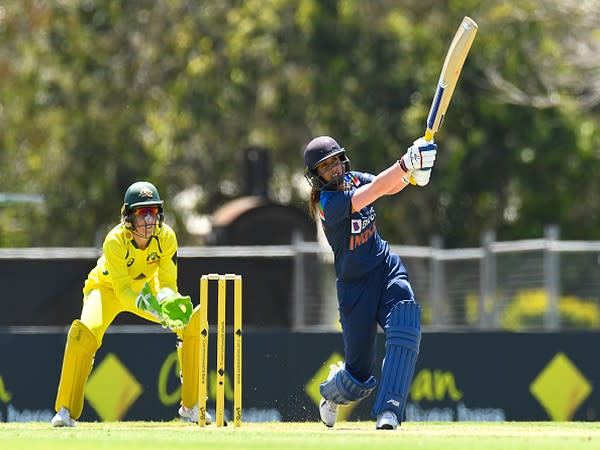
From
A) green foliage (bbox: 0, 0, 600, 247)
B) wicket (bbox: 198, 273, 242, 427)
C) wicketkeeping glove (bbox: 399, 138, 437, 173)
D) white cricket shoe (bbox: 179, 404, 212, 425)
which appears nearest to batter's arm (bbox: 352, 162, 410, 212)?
wicketkeeping glove (bbox: 399, 138, 437, 173)

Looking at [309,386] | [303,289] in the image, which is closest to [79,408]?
[309,386]

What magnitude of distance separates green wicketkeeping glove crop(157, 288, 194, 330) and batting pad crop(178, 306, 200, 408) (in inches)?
16.2

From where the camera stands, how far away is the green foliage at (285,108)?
84.4 feet

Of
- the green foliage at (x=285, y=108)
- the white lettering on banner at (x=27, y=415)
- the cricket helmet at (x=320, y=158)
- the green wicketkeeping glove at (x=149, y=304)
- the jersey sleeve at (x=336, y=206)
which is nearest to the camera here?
the jersey sleeve at (x=336, y=206)

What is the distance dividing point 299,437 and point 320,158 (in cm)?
175

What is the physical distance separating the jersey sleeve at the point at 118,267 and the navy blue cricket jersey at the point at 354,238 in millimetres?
1477

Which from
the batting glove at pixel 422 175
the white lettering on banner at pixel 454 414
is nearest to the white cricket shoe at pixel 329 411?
the batting glove at pixel 422 175

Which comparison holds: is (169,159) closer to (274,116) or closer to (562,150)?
(274,116)

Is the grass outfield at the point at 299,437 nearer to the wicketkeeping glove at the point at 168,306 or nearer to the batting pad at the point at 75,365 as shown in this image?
the batting pad at the point at 75,365

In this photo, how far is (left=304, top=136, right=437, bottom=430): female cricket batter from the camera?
400 inches

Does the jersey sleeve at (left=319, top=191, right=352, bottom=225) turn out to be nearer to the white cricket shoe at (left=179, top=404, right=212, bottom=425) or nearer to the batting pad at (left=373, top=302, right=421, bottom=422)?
the batting pad at (left=373, top=302, right=421, bottom=422)

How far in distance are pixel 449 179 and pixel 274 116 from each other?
3.47m

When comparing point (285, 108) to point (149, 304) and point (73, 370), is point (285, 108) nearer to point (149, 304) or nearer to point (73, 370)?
point (73, 370)

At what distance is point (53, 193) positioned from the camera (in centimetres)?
2822
